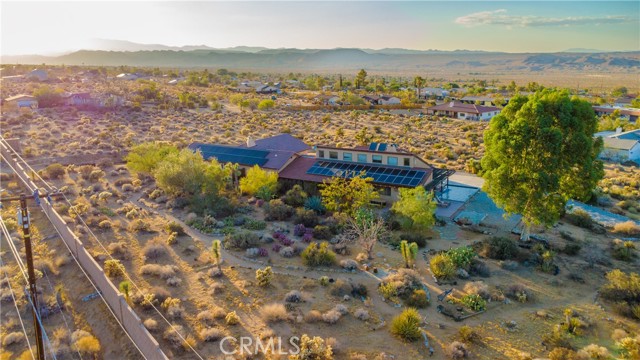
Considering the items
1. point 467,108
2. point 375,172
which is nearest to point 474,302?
point 375,172

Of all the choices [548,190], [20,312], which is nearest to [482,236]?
[548,190]

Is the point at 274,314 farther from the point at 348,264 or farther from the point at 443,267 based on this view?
the point at 443,267

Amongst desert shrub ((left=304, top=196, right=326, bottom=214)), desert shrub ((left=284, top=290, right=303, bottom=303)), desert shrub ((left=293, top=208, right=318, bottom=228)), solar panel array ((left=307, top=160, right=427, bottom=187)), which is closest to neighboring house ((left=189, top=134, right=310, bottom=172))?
solar panel array ((left=307, top=160, right=427, bottom=187))

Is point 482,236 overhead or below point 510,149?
below

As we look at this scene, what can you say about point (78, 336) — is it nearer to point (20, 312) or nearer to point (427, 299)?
point (20, 312)

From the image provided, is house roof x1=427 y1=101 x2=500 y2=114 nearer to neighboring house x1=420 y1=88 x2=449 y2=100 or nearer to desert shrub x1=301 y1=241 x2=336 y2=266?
neighboring house x1=420 y1=88 x2=449 y2=100
